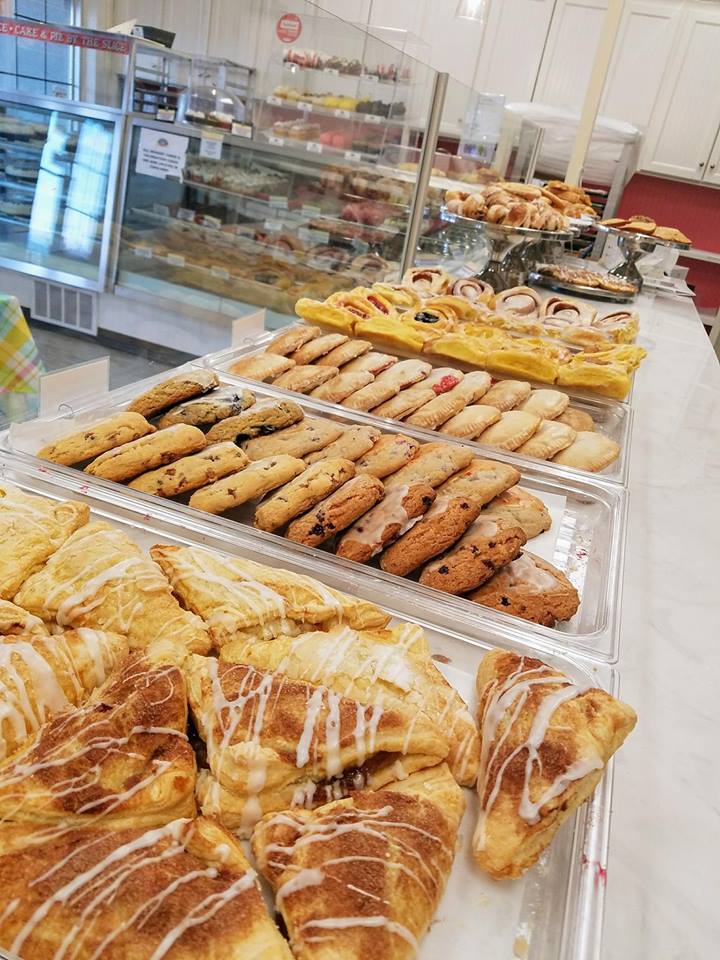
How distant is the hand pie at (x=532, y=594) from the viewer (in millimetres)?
1304

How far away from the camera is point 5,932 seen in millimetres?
688

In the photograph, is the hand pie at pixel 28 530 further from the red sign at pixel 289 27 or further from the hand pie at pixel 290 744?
the red sign at pixel 289 27

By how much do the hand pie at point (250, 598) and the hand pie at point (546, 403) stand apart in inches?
43.0

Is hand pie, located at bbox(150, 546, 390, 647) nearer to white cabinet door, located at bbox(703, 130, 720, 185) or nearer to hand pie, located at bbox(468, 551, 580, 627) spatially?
hand pie, located at bbox(468, 551, 580, 627)

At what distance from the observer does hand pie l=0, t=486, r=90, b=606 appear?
3.76 ft

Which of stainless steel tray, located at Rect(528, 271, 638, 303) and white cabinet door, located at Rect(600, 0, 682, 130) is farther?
white cabinet door, located at Rect(600, 0, 682, 130)

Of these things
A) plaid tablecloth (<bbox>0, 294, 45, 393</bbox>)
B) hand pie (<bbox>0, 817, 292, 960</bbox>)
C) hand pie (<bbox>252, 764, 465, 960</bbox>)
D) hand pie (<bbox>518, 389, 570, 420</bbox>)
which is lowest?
plaid tablecloth (<bbox>0, 294, 45, 393</bbox>)

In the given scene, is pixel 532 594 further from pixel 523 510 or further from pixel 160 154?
pixel 160 154

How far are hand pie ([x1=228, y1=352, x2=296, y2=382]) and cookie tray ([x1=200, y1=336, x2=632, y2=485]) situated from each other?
0.11 ft

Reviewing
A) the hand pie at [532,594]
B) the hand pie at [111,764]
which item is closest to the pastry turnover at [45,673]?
the hand pie at [111,764]

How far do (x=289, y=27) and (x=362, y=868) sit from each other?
386 centimetres

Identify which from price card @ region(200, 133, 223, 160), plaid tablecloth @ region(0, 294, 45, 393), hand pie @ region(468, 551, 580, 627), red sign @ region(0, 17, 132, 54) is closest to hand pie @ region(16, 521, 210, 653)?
hand pie @ region(468, 551, 580, 627)

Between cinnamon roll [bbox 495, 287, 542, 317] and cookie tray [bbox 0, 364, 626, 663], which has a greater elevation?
cinnamon roll [bbox 495, 287, 542, 317]

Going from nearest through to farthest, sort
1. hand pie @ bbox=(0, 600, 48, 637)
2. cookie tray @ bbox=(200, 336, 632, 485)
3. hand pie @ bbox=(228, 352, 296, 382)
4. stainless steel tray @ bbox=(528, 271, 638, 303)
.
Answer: hand pie @ bbox=(0, 600, 48, 637) < cookie tray @ bbox=(200, 336, 632, 485) < hand pie @ bbox=(228, 352, 296, 382) < stainless steel tray @ bbox=(528, 271, 638, 303)
